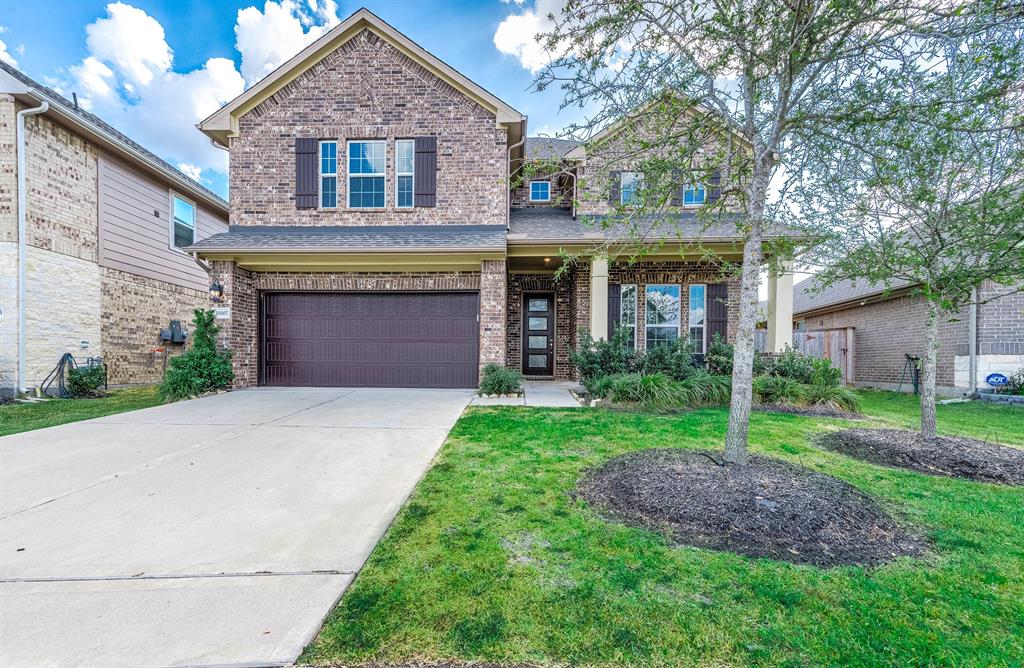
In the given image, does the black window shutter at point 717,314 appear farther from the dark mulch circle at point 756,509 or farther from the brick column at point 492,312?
the dark mulch circle at point 756,509

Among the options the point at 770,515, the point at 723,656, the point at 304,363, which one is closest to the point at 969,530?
the point at 770,515

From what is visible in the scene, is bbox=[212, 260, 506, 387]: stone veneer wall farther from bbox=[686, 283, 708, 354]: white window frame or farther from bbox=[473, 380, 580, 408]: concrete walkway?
bbox=[686, 283, 708, 354]: white window frame

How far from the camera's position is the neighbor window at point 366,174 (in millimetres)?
8766

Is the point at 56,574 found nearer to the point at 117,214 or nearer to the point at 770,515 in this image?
the point at 770,515

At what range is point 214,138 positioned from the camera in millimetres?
8914

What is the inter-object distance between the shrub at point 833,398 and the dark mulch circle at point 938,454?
161cm

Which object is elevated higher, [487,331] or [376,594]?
[487,331]

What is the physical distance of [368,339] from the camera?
890 centimetres

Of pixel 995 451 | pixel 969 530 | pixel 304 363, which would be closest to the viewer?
pixel 969 530

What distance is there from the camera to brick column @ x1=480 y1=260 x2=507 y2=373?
27.0ft

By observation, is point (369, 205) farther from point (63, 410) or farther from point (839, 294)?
point (839, 294)

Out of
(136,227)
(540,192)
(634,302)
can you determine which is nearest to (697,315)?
(634,302)

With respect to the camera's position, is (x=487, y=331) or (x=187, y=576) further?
(x=487, y=331)

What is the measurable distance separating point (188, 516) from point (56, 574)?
68 centimetres
